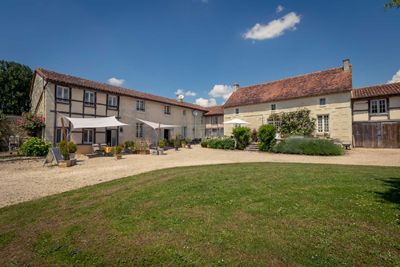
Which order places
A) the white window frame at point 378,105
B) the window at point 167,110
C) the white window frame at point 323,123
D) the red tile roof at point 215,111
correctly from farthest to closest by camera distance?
the red tile roof at point 215,111 → the window at point 167,110 → the white window frame at point 323,123 → the white window frame at point 378,105

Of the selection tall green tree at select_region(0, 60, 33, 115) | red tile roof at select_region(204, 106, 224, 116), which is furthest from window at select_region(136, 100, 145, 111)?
tall green tree at select_region(0, 60, 33, 115)

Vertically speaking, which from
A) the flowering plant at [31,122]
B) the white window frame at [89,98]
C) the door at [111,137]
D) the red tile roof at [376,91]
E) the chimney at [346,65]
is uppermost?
the chimney at [346,65]

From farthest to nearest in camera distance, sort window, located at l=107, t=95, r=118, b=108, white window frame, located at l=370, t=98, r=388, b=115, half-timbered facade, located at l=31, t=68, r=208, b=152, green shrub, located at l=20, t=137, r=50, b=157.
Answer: window, located at l=107, t=95, r=118, b=108, white window frame, located at l=370, t=98, r=388, b=115, half-timbered facade, located at l=31, t=68, r=208, b=152, green shrub, located at l=20, t=137, r=50, b=157

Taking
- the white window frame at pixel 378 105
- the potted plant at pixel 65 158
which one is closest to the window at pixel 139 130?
the potted plant at pixel 65 158

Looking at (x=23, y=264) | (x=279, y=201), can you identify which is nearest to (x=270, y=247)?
(x=279, y=201)

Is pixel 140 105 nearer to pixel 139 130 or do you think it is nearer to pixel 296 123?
pixel 139 130

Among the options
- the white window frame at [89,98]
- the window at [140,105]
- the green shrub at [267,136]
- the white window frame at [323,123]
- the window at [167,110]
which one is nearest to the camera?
the green shrub at [267,136]

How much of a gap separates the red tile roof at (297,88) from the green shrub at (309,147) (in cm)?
735

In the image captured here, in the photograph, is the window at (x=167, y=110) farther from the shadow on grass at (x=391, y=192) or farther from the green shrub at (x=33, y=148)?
the shadow on grass at (x=391, y=192)

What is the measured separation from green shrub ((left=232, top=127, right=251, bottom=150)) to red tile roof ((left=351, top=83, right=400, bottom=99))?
30.6ft

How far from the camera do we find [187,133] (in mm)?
26328

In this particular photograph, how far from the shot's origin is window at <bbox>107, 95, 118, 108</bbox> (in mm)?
17531

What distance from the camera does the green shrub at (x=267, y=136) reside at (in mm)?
14875

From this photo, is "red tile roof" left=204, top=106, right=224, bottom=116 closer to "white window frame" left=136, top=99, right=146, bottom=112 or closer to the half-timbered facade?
the half-timbered facade
